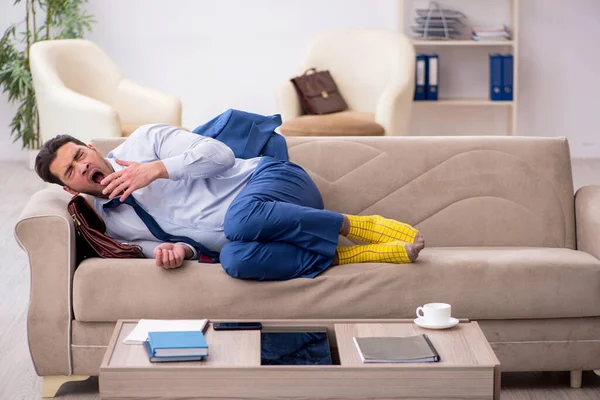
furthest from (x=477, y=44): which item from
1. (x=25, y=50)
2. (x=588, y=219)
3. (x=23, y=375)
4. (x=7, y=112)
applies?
(x=23, y=375)

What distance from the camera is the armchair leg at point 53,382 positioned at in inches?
116

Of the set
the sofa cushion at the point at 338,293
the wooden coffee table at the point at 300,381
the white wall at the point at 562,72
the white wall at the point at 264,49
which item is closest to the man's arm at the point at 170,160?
the sofa cushion at the point at 338,293

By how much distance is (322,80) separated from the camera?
6.16 metres

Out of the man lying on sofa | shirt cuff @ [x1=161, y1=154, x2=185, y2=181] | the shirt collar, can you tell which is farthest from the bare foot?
the shirt collar

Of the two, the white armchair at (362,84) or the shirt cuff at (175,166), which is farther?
the white armchair at (362,84)

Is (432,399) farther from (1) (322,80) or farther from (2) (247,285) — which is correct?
(1) (322,80)

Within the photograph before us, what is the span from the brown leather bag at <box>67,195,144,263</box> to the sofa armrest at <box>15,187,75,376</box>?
2.5 inches

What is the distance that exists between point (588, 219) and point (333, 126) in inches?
103

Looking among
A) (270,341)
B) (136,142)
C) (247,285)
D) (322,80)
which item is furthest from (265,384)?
(322,80)

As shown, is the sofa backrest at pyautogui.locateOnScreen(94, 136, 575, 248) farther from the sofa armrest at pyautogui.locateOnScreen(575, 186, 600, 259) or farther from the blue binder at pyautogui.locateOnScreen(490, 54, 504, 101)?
the blue binder at pyautogui.locateOnScreen(490, 54, 504, 101)

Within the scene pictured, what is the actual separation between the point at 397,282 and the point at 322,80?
341cm

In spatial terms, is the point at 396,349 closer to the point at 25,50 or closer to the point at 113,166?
the point at 113,166

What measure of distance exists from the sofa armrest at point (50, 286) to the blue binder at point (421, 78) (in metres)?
4.33

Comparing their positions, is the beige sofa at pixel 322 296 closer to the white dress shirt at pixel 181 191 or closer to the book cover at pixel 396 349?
the white dress shirt at pixel 181 191
